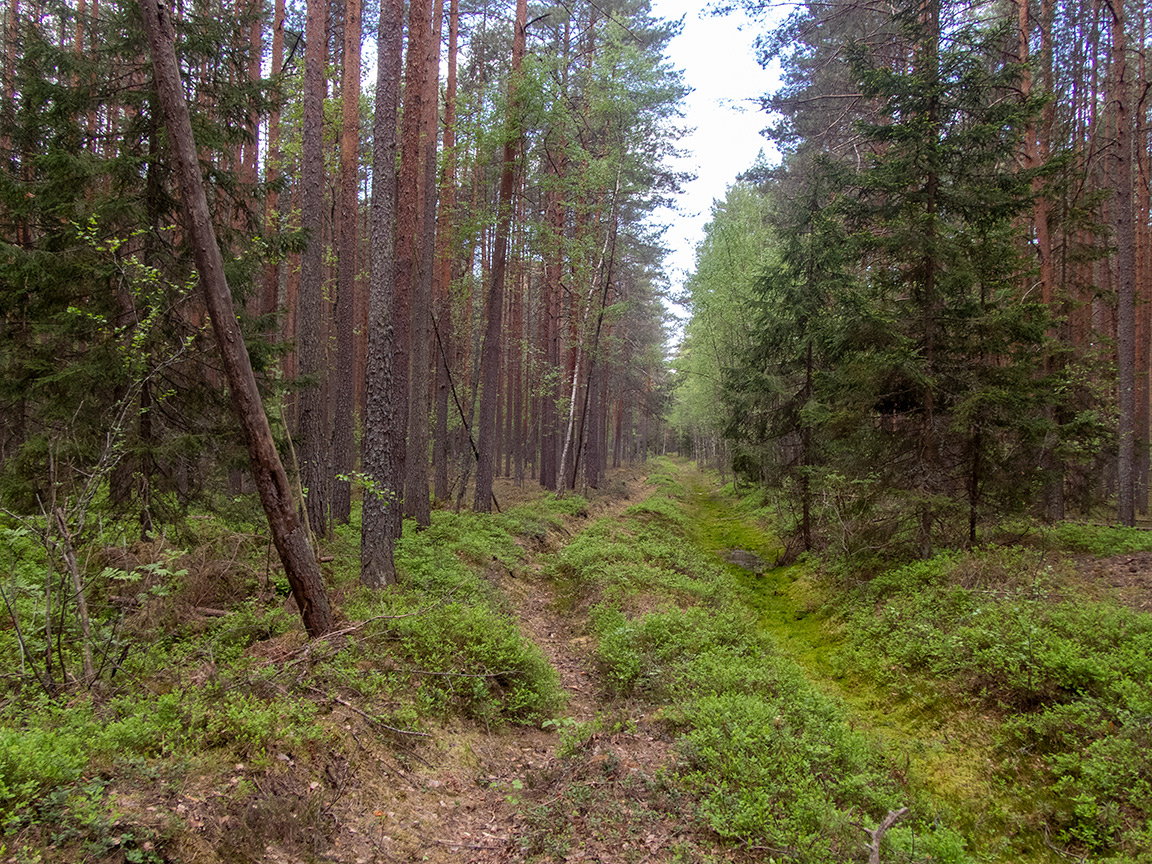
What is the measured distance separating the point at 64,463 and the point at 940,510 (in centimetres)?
1231

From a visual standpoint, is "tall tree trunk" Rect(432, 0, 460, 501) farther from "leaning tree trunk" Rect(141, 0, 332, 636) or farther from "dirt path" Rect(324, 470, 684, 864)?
"dirt path" Rect(324, 470, 684, 864)

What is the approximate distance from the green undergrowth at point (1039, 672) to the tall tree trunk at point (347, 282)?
9668 millimetres

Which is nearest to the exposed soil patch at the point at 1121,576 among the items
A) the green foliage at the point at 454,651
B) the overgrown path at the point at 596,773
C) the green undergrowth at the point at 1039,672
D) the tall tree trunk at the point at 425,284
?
the green undergrowth at the point at 1039,672

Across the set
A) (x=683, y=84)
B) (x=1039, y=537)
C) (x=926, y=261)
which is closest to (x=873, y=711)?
(x=1039, y=537)

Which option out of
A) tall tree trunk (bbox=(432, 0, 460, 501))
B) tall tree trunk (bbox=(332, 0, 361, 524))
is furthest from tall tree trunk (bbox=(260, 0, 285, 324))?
tall tree trunk (bbox=(432, 0, 460, 501))

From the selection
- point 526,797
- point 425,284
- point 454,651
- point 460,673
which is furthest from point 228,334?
point 425,284

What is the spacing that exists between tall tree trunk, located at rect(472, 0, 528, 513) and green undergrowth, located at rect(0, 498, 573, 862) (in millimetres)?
6689

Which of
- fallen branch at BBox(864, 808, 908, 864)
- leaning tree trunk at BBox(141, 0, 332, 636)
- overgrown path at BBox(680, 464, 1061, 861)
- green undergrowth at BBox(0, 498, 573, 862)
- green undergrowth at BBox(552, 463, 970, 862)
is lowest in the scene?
overgrown path at BBox(680, 464, 1061, 861)

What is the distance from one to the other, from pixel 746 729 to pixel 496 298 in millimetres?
12800

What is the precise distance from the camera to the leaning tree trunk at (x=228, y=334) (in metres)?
5.08

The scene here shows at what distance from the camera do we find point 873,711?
6957mm

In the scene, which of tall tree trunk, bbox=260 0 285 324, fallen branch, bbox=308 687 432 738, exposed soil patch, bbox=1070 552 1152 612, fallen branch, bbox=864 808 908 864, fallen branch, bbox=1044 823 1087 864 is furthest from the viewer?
tall tree trunk, bbox=260 0 285 324

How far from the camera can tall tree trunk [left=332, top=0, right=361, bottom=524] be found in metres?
11.4

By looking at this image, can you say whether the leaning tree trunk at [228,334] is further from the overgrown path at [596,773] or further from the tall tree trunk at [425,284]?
the tall tree trunk at [425,284]
